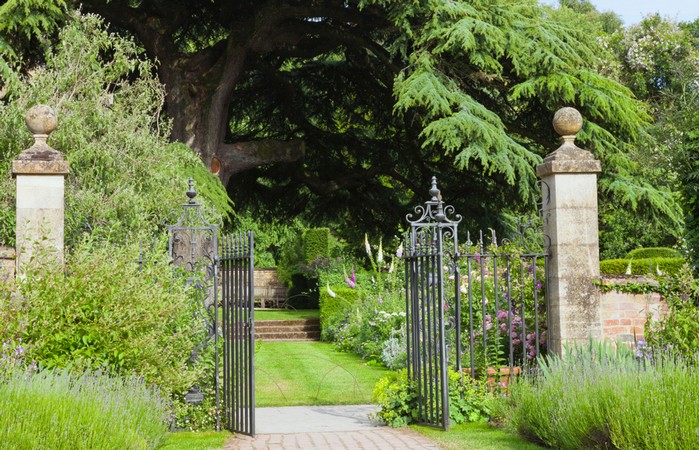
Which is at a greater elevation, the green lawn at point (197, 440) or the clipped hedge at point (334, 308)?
the clipped hedge at point (334, 308)

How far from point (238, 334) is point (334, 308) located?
30.0 ft

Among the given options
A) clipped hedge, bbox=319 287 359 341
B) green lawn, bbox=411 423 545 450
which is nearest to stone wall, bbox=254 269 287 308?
clipped hedge, bbox=319 287 359 341

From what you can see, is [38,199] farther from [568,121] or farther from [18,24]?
[18,24]

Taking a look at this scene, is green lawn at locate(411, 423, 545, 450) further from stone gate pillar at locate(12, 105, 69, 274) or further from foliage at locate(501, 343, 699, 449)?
stone gate pillar at locate(12, 105, 69, 274)

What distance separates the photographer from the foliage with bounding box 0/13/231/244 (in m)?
11.5

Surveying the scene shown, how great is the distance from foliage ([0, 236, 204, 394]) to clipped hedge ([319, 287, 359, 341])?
8.86m

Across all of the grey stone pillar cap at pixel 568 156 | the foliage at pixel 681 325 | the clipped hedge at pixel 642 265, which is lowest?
the foliage at pixel 681 325

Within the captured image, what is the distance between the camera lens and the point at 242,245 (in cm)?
838

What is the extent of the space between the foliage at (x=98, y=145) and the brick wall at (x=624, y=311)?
5.34 m

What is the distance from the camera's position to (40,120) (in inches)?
345

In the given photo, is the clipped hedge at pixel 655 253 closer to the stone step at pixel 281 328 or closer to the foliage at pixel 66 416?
the stone step at pixel 281 328

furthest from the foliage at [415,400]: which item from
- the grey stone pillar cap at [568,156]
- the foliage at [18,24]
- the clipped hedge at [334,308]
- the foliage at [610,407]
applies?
the clipped hedge at [334,308]

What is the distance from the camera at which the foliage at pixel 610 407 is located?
218 inches

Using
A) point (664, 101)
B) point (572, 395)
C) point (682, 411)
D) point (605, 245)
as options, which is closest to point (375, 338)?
point (572, 395)
